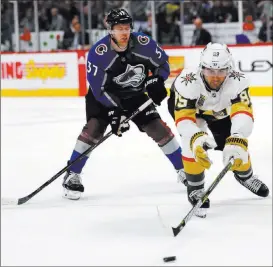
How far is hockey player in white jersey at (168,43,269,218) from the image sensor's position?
258cm

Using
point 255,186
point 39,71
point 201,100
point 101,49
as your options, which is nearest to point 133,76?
point 101,49

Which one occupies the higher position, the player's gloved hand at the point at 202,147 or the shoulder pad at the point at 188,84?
the shoulder pad at the point at 188,84

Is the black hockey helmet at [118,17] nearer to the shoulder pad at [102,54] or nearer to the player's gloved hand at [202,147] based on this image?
the shoulder pad at [102,54]

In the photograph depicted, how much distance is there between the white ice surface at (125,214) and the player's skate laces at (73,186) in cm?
6

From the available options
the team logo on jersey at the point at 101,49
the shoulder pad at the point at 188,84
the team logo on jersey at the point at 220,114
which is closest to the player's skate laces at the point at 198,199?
the team logo on jersey at the point at 220,114

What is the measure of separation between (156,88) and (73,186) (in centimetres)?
72

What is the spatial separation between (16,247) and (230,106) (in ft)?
3.34

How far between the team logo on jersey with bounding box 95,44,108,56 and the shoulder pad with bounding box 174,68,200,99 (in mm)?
323

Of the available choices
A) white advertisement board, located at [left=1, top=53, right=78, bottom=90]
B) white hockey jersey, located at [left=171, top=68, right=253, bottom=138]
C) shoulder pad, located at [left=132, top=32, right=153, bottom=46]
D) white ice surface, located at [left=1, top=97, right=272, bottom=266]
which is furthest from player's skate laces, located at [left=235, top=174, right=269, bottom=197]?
white advertisement board, located at [left=1, top=53, right=78, bottom=90]

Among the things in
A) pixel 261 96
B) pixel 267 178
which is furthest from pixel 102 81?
pixel 261 96

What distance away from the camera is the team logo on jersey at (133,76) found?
297cm

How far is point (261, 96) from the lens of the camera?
7641 millimetres

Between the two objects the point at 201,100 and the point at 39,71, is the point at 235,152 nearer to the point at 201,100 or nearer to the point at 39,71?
the point at 201,100

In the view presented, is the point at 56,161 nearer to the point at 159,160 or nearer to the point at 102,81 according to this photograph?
the point at 159,160
